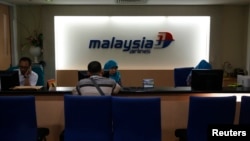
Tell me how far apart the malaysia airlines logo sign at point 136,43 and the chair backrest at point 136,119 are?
14.9 feet

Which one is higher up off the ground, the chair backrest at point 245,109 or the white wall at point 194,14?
the white wall at point 194,14

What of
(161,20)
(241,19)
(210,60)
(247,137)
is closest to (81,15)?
(161,20)

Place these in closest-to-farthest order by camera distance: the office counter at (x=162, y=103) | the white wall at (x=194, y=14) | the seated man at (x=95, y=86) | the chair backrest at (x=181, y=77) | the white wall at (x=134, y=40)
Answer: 1. the seated man at (x=95, y=86)
2. the office counter at (x=162, y=103)
3. the chair backrest at (x=181, y=77)
4. the white wall at (x=194, y=14)
5. the white wall at (x=134, y=40)

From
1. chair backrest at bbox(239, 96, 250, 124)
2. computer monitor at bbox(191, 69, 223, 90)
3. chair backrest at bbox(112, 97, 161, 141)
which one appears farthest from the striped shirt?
chair backrest at bbox(239, 96, 250, 124)

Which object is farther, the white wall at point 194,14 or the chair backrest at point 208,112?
the white wall at point 194,14

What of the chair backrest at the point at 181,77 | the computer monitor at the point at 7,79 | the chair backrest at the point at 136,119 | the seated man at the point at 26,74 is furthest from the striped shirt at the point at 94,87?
the chair backrest at the point at 181,77

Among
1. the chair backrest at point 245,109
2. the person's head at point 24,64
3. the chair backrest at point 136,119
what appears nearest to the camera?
the chair backrest at point 136,119

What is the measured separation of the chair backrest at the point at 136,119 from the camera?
263cm

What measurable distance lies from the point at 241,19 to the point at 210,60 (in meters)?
1.23

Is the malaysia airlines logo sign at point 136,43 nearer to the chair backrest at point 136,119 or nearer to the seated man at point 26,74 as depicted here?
the seated man at point 26,74

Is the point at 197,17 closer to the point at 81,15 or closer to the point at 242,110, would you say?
the point at 81,15

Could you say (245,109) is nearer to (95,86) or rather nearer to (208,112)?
(208,112)

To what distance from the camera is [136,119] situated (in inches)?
105

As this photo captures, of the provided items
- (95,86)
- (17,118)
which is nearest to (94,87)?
(95,86)
